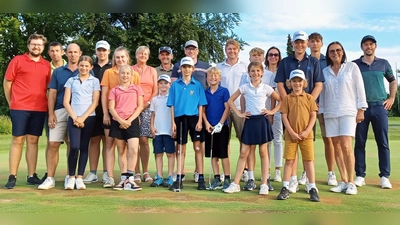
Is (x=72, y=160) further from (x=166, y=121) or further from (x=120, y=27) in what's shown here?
(x=120, y=27)

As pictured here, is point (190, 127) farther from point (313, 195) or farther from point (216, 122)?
point (313, 195)

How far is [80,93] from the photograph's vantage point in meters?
5.08

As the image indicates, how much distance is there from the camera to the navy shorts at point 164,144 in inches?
214

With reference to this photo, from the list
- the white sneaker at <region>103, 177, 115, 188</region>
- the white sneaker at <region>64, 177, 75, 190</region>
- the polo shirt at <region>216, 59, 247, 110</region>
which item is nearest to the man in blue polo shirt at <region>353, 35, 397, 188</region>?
the polo shirt at <region>216, 59, 247, 110</region>

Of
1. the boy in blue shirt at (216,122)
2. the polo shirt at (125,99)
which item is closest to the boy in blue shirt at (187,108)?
the boy in blue shirt at (216,122)

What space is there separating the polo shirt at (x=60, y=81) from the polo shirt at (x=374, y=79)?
146 inches

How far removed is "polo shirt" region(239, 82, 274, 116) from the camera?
191 inches

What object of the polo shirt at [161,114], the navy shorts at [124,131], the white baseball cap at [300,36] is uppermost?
the white baseball cap at [300,36]

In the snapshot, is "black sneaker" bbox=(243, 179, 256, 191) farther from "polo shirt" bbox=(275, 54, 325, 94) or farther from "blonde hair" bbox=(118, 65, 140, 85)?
"blonde hair" bbox=(118, 65, 140, 85)

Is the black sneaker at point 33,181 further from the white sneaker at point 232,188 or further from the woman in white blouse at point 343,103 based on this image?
the woman in white blouse at point 343,103

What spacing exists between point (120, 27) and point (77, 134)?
→ 25411 mm

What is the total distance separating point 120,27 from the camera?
96.3 ft

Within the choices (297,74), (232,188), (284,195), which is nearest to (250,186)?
(232,188)
